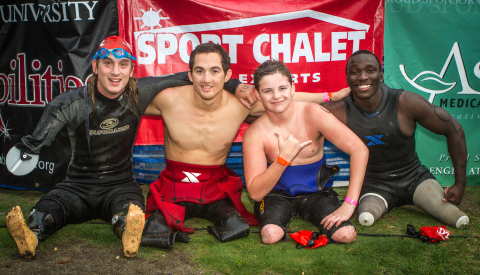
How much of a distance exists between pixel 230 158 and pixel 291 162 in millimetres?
1558

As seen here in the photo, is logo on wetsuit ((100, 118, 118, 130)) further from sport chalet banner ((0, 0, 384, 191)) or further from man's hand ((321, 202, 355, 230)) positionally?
man's hand ((321, 202, 355, 230))

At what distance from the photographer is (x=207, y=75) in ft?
10.9

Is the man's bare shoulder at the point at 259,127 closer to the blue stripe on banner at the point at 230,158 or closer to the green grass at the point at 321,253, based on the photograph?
the green grass at the point at 321,253

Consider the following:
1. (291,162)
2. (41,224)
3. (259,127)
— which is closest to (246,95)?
(259,127)

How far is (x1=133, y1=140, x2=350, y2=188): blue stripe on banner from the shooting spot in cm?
464

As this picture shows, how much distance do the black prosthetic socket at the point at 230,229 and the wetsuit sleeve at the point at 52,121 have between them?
152 centimetres

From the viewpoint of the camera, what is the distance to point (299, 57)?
14.7 ft

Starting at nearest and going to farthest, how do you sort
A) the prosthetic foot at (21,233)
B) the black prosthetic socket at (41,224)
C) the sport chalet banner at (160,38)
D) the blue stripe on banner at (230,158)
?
the prosthetic foot at (21,233), the black prosthetic socket at (41,224), the sport chalet banner at (160,38), the blue stripe on banner at (230,158)

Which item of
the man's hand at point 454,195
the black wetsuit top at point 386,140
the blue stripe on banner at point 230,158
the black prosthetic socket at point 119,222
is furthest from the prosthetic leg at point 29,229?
the man's hand at point 454,195

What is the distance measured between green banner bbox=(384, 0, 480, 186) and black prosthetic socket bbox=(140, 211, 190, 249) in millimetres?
3069

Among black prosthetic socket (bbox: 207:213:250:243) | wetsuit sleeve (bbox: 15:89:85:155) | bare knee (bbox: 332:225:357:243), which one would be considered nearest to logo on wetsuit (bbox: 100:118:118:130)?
wetsuit sleeve (bbox: 15:89:85:155)

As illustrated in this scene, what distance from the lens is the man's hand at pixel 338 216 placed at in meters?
3.04

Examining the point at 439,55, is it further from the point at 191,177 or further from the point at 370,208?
the point at 191,177

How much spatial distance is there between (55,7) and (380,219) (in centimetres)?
424
